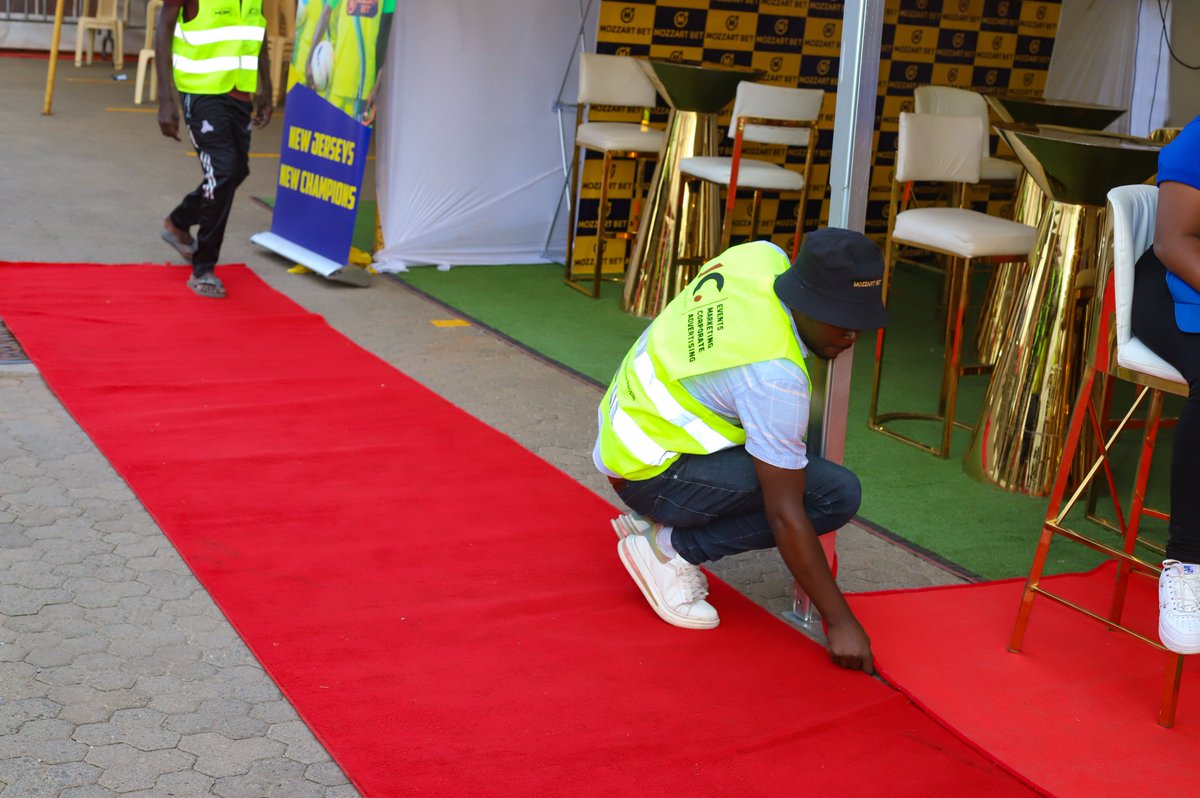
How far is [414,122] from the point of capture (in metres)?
6.86

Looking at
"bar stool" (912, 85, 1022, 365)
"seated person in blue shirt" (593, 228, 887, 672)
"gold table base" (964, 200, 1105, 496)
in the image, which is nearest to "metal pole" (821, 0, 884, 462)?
"seated person in blue shirt" (593, 228, 887, 672)

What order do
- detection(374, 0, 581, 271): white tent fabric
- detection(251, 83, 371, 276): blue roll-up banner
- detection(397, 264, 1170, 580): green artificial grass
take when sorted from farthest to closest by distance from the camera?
detection(374, 0, 581, 271): white tent fabric, detection(251, 83, 371, 276): blue roll-up banner, detection(397, 264, 1170, 580): green artificial grass

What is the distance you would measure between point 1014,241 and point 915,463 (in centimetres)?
87

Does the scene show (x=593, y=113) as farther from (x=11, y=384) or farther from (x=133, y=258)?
(x=11, y=384)

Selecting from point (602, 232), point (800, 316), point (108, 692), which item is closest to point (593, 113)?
point (602, 232)

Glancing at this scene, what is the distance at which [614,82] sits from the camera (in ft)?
22.3

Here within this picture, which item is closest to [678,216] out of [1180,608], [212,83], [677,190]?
[677,190]

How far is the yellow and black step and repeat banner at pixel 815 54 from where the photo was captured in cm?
717

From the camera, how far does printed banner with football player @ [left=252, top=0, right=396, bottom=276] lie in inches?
248

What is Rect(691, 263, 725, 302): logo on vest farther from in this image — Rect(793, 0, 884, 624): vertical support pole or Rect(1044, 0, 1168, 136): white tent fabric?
Rect(1044, 0, 1168, 136): white tent fabric

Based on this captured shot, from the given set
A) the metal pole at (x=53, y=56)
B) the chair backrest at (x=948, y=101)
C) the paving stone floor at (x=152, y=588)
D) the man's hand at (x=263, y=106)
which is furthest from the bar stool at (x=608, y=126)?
the metal pole at (x=53, y=56)

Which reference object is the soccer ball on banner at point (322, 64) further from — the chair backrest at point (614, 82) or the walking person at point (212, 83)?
the chair backrest at point (614, 82)

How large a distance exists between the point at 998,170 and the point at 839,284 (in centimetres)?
420

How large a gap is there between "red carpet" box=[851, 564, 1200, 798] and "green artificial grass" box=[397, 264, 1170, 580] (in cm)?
32
